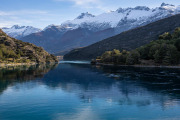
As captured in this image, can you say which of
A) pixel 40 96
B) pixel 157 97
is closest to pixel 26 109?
pixel 40 96

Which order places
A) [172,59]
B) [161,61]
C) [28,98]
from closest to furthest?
[28,98]
[172,59]
[161,61]

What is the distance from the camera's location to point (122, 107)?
47406mm

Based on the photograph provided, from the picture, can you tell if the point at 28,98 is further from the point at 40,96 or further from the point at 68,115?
the point at 68,115

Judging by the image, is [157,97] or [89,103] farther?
[157,97]

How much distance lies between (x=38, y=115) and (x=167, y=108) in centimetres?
2780

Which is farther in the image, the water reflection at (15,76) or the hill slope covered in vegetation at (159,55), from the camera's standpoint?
the hill slope covered in vegetation at (159,55)

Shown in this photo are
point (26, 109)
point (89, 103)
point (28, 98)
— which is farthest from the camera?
point (28, 98)

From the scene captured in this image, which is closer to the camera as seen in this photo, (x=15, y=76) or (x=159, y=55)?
(x=15, y=76)

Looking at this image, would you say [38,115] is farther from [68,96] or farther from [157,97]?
[157,97]

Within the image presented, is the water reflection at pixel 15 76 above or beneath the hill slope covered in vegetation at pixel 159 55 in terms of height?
beneath

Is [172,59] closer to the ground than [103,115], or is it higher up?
higher up

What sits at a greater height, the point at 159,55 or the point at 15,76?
the point at 159,55

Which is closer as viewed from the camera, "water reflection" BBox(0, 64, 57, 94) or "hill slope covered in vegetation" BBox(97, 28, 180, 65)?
"water reflection" BBox(0, 64, 57, 94)

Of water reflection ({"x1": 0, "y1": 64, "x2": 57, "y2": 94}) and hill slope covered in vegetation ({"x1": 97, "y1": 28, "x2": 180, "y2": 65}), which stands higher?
hill slope covered in vegetation ({"x1": 97, "y1": 28, "x2": 180, "y2": 65})
